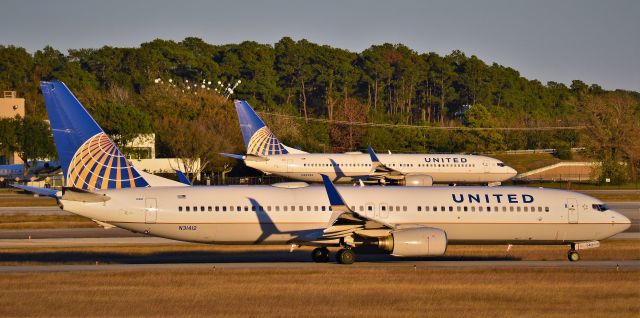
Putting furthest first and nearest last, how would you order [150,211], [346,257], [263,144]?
1. [263,144]
2. [150,211]
3. [346,257]

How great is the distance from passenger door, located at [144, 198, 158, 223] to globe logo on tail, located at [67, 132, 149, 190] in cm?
145

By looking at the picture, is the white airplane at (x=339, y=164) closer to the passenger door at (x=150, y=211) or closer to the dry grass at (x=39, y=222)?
the dry grass at (x=39, y=222)

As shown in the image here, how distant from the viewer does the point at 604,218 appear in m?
35.9

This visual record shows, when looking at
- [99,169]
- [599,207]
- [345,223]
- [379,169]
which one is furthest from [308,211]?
[379,169]

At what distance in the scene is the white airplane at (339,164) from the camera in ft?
251

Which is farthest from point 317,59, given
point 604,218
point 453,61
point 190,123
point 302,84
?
point 604,218

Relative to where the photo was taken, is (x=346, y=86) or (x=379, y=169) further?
(x=346, y=86)

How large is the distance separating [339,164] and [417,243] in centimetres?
4537

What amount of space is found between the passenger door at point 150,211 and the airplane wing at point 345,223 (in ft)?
19.2

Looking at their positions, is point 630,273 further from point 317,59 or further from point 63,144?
point 317,59

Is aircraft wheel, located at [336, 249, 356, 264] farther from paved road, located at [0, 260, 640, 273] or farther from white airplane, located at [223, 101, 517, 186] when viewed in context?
white airplane, located at [223, 101, 517, 186]

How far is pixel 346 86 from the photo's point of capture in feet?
566

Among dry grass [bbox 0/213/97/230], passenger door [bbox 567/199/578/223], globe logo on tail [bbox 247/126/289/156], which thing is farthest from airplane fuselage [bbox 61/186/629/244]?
globe logo on tail [bbox 247/126/289/156]

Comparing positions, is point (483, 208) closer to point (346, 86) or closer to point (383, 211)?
point (383, 211)
